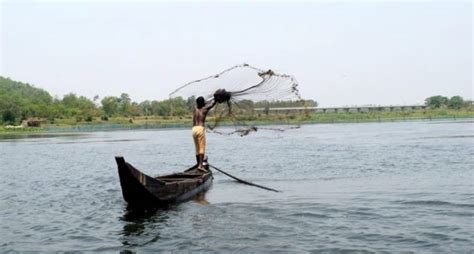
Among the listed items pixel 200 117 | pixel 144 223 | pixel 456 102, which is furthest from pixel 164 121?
pixel 144 223

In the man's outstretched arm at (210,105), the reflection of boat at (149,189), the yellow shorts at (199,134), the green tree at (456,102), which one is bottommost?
the reflection of boat at (149,189)

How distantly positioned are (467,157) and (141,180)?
20.9m

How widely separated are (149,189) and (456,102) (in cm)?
16332

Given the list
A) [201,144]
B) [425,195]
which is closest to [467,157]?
[425,195]

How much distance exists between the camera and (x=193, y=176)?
17.5 metres

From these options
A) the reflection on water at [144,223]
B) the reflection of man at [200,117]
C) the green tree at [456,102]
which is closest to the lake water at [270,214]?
the reflection on water at [144,223]

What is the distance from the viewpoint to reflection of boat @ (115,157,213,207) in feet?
41.7

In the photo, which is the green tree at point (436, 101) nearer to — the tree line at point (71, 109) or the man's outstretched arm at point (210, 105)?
the tree line at point (71, 109)

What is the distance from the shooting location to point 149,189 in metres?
13.3

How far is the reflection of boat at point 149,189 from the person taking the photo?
41.7 feet

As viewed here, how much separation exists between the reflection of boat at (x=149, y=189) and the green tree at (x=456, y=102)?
156m

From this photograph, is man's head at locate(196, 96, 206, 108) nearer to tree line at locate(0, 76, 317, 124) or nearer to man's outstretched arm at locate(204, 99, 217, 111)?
man's outstretched arm at locate(204, 99, 217, 111)

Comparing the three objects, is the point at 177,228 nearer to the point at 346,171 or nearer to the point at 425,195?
the point at 425,195

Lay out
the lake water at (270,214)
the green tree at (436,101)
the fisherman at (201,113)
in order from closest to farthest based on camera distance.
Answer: the lake water at (270,214) → the fisherman at (201,113) → the green tree at (436,101)
